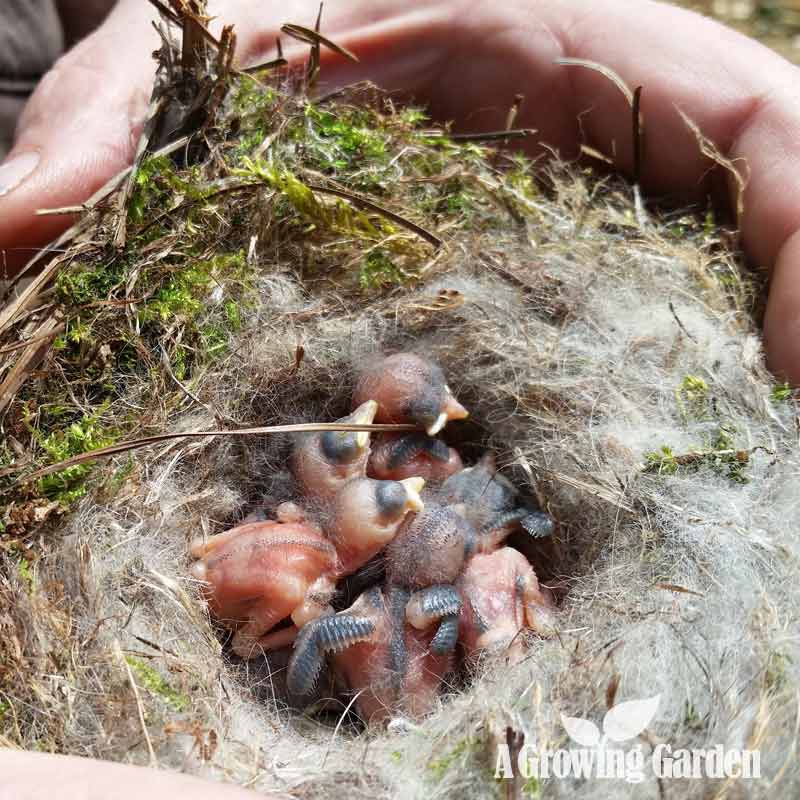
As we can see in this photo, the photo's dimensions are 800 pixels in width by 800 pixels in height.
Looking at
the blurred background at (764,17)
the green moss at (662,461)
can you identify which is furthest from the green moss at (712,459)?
the blurred background at (764,17)

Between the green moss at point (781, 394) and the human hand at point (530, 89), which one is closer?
the green moss at point (781, 394)

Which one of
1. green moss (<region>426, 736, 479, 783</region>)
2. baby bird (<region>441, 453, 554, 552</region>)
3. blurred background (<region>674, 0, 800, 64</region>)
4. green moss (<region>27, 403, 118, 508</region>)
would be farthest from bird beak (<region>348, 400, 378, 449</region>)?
blurred background (<region>674, 0, 800, 64</region>)

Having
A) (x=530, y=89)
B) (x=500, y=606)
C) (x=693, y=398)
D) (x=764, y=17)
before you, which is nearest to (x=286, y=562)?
(x=500, y=606)

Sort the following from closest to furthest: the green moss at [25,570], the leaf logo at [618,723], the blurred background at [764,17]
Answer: the leaf logo at [618,723] < the green moss at [25,570] < the blurred background at [764,17]

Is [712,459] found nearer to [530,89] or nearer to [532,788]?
[532,788]

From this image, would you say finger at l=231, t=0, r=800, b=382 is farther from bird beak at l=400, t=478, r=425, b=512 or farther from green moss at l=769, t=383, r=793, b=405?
bird beak at l=400, t=478, r=425, b=512

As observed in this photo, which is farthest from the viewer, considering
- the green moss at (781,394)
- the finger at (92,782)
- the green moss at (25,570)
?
Result: the green moss at (781,394)

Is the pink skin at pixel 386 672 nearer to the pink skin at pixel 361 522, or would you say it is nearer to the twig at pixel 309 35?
the pink skin at pixel 361 522

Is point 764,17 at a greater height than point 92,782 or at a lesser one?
greater
